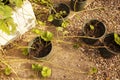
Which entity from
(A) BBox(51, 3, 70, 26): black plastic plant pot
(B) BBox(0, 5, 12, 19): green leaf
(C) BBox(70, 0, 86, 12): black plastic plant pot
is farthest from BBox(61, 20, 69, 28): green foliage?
(B) BBox(0, 5, 12, 19): green leaf

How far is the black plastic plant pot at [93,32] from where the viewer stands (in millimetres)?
2111

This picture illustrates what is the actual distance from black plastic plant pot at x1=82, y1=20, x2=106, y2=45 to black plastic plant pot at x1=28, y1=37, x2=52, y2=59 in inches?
15.2

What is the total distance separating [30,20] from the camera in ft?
7.08

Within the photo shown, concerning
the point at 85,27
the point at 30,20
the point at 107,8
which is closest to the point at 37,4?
the point at 30,20

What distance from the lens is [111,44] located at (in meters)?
2.05

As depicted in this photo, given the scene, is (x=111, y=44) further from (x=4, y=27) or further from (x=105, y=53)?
(x=4, y=27)

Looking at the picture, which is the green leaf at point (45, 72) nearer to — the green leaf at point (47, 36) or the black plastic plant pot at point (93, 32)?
the green leaf at point (47, 36)

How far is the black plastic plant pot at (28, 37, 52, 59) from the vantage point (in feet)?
6.75

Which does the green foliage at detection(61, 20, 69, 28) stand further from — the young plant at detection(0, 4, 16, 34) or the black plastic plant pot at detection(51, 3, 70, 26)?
the young plant at detection(0, 4, 16, 34)

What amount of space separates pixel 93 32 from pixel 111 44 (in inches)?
8.8

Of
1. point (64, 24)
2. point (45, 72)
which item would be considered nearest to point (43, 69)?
point (45, 72)

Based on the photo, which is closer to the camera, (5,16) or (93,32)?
(5,16)

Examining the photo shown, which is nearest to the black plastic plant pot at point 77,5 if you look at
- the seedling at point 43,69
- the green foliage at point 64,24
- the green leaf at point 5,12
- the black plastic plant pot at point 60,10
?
the black plastic plant pot at point 60,10

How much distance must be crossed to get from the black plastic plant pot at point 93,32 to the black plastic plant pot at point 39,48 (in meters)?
0.39
